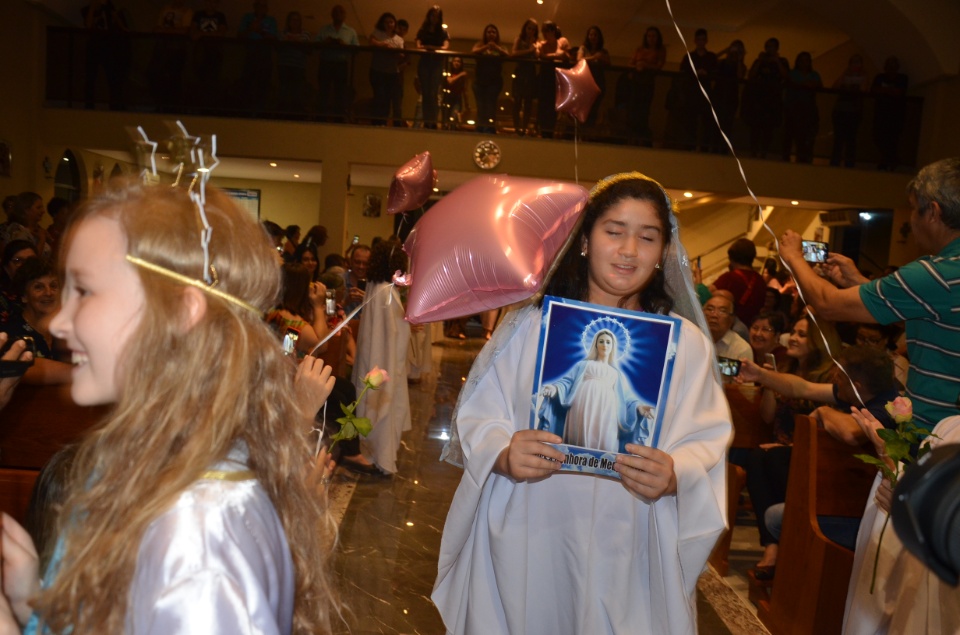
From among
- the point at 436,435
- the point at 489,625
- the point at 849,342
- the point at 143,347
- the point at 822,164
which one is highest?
the point at 822,164

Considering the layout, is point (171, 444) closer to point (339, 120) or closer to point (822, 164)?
point (339, 120)

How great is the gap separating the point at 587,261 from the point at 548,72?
34.7ft

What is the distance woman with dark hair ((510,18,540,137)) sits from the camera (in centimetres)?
1249

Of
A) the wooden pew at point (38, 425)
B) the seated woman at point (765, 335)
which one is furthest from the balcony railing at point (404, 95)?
the wooden pew at point (38, 425)

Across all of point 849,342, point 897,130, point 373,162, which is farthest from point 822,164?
point 849,342

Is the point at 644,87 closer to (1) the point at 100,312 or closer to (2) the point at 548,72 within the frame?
(2) the point at 548,72

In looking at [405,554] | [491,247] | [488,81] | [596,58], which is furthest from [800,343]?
[488,81]

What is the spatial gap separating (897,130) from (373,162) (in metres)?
7.79

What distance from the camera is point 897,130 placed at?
42.6 feet

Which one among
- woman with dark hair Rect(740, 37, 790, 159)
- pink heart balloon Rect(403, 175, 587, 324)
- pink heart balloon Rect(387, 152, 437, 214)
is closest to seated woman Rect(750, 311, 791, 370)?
pink heart balloon Rect(387, 152, 437, 214)

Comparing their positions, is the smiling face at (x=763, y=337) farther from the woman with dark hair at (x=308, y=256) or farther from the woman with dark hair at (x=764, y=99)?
the woman with dark hair at (x=764, y=99)

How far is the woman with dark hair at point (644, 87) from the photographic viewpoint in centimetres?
1264

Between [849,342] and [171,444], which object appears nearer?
[171,444]

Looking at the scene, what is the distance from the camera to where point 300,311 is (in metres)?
5.54
